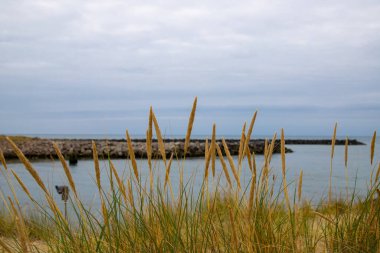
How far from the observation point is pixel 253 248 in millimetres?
1979

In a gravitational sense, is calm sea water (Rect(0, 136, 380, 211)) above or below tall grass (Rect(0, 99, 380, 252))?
below

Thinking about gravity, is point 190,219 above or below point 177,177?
above

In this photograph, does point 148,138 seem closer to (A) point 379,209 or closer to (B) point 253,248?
(B) point 253,248

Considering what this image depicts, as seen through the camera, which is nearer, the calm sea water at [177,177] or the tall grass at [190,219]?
the tall grass at [190,219]

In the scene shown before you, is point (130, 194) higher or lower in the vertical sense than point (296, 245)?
higher

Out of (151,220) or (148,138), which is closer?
(148,138)

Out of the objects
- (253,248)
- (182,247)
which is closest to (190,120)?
(182,247)

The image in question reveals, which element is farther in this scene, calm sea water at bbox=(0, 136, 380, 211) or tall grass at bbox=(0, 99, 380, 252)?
calm sea water at bbox=(0, 136, 380, 211)

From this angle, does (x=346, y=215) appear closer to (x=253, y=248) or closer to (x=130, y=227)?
(x=253, y=248)

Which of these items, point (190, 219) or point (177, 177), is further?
point (177, 177)

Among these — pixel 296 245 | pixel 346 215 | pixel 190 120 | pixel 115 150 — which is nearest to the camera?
pixel 190 120

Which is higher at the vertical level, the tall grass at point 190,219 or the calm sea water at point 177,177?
the tall grass at point 190,219

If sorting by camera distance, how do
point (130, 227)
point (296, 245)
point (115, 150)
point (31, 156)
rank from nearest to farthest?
point (296, 245) < point (130, 227) < point (31, 156) < point (115, 150)

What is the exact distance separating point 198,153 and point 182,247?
19371 mm
